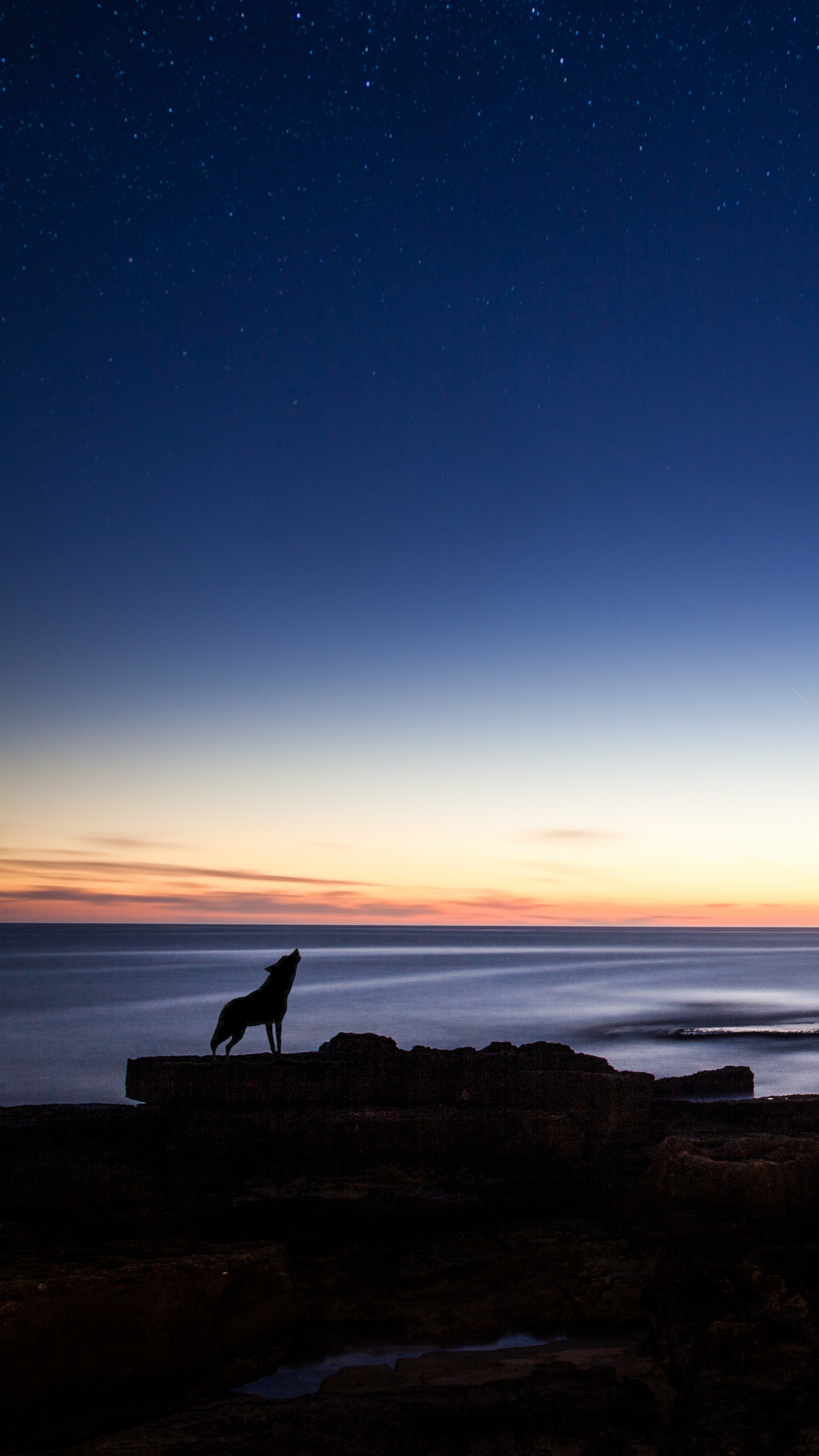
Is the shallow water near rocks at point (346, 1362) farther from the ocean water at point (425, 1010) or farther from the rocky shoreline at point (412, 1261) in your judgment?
the ocean water at point (425, 1010)

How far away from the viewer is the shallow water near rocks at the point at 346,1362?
4.93 m

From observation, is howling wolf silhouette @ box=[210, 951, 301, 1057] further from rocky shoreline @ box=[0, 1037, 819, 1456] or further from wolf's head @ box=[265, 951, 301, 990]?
rocky shoreline @ box=[0, 1037, 819, 1456]

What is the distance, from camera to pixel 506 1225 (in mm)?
6402

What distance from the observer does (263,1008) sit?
9578 millimetres

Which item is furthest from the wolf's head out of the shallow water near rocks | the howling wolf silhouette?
the shallow water near rocks

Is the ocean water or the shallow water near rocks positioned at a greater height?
the shallow water near rocks

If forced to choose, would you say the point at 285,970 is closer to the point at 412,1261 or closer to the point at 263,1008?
the point at 263,1008

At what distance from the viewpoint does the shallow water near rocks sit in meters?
4.93

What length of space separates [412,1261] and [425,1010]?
37814 mm

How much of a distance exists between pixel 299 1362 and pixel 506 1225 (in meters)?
1.78

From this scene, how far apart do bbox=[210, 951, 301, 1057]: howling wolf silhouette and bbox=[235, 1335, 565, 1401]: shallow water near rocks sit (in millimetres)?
4215

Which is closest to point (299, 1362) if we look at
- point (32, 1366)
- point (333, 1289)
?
point (333, 1289)

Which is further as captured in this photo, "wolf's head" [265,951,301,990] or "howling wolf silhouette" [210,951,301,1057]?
"wolf's head" [265,951,301,990]

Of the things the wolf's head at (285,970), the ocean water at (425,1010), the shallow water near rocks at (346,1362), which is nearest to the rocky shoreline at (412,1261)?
the shallow water near rocks at (346,1362)
